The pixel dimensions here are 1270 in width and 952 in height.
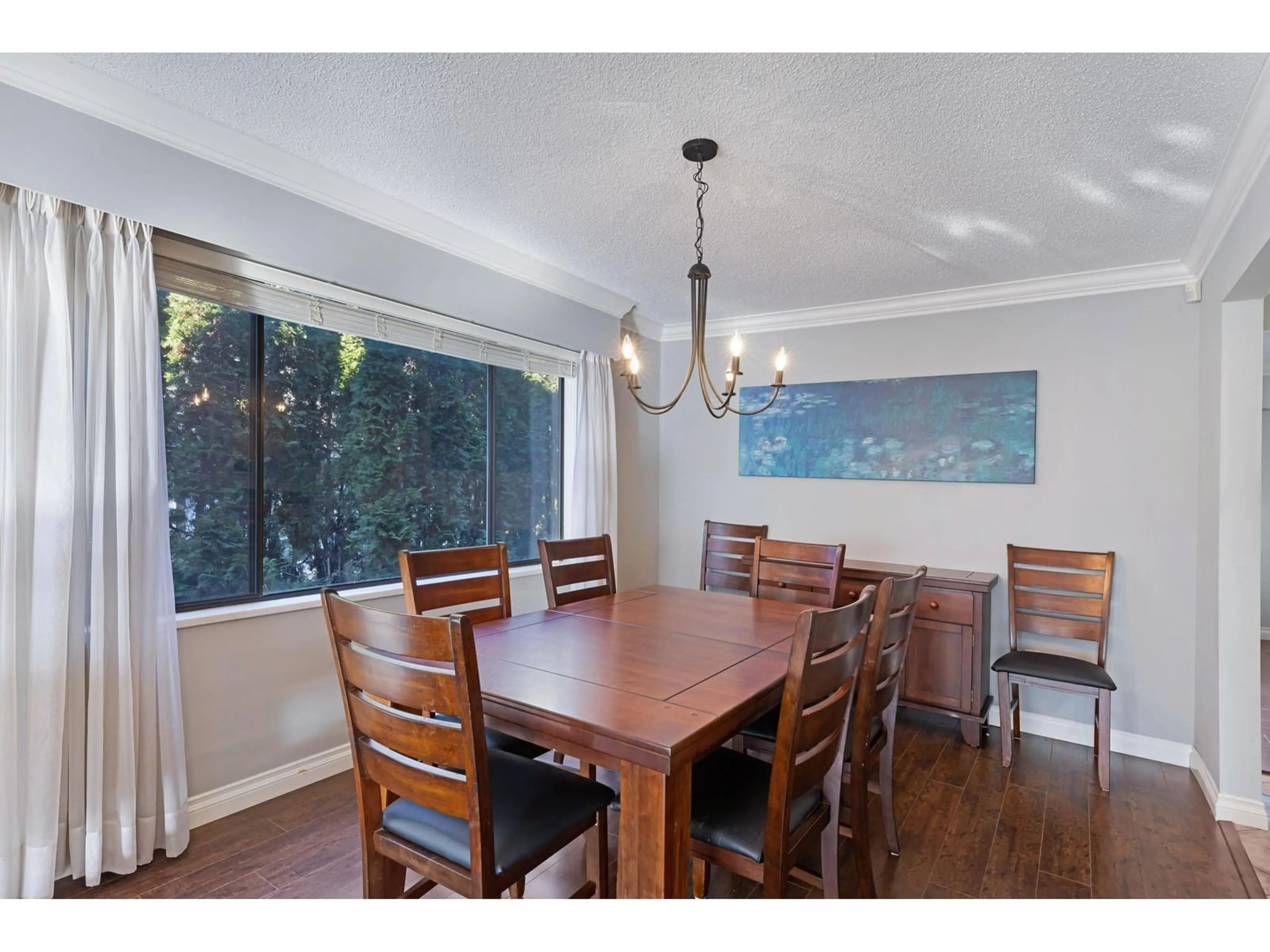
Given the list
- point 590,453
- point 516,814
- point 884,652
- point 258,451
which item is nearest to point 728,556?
point 590,453

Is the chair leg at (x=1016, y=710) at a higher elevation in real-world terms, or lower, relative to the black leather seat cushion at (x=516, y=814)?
lower

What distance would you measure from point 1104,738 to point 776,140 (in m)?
2.74

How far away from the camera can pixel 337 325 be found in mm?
2664

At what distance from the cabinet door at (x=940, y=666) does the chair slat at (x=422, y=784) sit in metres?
2.51

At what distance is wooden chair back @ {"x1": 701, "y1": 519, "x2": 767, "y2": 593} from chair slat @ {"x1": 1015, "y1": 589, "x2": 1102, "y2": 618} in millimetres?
1332

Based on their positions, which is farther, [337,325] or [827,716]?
[337,325]

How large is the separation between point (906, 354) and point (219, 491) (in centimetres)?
351

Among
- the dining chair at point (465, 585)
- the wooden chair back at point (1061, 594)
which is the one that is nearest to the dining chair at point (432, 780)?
the dining chair at point (465, 585)

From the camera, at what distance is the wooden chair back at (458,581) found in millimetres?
2164

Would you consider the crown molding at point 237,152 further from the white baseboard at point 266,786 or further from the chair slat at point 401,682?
the white baseboard at point 266,786

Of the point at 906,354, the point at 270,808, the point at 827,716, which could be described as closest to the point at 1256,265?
the point at 906,354

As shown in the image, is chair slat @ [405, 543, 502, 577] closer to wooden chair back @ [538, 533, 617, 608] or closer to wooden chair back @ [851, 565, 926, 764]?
wooden chair back @ [538, 533, 617, 608]

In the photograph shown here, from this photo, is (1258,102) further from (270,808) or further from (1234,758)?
(270,808)

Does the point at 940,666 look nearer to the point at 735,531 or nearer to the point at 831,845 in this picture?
the point at 735,531
